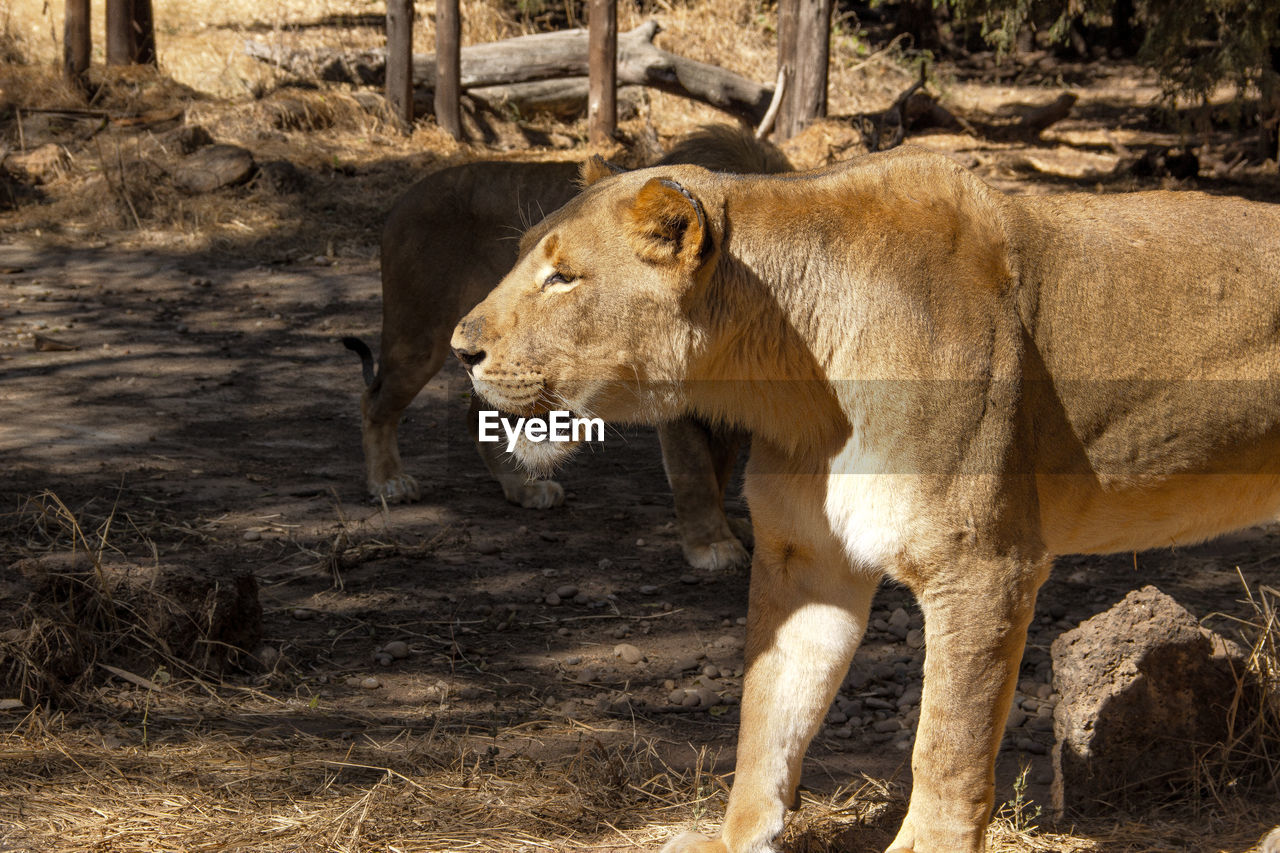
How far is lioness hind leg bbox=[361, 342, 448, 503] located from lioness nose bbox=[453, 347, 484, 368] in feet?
11.0

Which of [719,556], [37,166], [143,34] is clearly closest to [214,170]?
[37,166]

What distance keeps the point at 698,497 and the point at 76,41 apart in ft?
33.2

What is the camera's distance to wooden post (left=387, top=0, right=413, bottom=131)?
486 inches

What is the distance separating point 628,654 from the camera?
15.8ft

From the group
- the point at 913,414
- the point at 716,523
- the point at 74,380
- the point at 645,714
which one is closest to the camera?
the point at 913,414

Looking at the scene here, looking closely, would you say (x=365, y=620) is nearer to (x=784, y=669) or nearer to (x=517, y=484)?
(x=517, y=484)

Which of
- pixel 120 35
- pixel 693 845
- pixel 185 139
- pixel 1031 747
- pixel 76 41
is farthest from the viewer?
pixel 120 35

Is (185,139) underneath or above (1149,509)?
above

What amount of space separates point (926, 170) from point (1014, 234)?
254mm

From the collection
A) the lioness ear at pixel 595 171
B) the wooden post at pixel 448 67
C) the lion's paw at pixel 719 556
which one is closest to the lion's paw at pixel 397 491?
the lion's paw at pixel 719 556

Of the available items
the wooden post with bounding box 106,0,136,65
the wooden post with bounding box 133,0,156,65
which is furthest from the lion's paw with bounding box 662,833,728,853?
the wooden post with bounding box 133,0,156,65

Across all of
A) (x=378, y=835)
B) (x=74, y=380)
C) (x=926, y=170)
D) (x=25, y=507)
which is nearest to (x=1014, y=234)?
(x=926, y=170)

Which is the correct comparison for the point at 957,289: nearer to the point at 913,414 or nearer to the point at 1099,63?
the point at 913,414

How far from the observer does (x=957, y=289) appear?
2.67 metres
